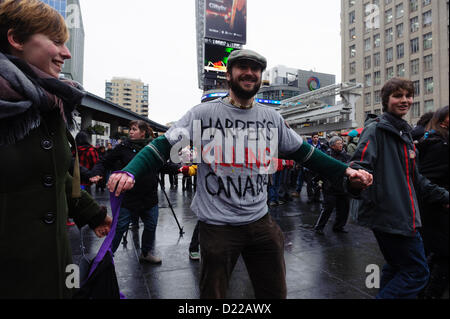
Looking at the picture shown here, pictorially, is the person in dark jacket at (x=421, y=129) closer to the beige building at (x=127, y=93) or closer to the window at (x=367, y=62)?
the window at (x=367, y=62)

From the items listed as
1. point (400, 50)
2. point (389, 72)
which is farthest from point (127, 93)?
point (400, 50)

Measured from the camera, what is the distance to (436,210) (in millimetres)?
2658

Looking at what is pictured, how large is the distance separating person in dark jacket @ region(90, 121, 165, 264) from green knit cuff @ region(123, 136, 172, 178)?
2344 millimetres

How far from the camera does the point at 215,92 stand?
35.5 metres

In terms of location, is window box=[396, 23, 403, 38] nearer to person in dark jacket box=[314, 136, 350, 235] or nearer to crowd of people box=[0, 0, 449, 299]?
person in dark jacket box=[314, 136, 350, 235]

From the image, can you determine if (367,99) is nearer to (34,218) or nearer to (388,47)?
(388,47)

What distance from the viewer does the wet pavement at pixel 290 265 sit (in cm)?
325

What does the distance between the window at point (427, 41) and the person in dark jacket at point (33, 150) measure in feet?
Result: 227

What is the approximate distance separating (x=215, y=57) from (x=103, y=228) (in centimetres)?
3788

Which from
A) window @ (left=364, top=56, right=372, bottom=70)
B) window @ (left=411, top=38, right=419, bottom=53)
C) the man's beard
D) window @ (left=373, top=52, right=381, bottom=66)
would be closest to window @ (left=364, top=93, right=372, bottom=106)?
window @ (left=364, top=56, right=372, bottom=70)

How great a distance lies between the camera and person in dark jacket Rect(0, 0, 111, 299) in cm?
123

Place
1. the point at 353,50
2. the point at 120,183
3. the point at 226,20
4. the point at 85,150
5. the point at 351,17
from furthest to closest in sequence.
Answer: the point at 353,50, the point at 351,17, the point at 226,20, the point at 85,150, the point at 120,183

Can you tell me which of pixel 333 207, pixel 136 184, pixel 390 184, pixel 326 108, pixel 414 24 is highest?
pixel 414 24
